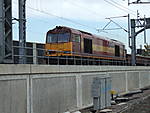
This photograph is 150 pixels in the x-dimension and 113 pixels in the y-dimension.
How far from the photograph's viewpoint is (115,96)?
2786cm

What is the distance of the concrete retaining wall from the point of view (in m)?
12.7

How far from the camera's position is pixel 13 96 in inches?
511

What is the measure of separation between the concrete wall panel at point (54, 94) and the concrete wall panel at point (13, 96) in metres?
0.99

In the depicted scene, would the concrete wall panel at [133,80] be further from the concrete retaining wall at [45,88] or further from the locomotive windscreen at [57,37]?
the locomotive windscreen at [57,37]

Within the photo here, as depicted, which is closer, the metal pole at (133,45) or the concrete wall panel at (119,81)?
the concrete wall panel at (119,81)

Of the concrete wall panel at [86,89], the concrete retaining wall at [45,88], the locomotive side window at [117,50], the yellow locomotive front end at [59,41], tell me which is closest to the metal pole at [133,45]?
the locomotive side window at [117,50]

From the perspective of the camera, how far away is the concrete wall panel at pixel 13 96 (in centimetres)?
1231

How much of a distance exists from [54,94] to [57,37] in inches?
475

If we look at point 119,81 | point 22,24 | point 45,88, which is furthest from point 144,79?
point 22,24

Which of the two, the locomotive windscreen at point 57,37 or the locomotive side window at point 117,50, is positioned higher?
the locomotive windscreen at point 57,37

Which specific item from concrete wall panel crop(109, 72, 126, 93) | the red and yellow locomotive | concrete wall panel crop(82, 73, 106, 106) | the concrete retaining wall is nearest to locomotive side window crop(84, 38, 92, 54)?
the red and yellow locomotive

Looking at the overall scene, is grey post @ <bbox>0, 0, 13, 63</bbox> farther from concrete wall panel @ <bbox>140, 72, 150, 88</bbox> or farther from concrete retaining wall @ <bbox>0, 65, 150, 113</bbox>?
concrete wall panel @ <bbox>140, 72, 150, 88</bbox>

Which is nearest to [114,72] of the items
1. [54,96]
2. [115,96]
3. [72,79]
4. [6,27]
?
[115,96]

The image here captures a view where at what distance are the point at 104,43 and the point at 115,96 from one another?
33.9ft
